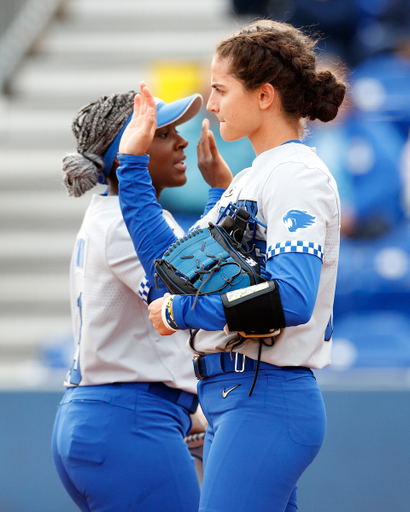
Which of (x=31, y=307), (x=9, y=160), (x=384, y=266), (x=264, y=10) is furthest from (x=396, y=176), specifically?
(x=9, y=160)

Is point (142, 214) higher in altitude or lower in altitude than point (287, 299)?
higher

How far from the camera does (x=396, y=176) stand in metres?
5.07

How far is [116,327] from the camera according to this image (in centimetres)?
190

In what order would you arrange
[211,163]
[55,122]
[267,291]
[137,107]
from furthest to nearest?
[55,122], [211,163], [137,107], [267,291]

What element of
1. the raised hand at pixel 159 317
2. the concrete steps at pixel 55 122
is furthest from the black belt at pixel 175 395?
the concrete steps at pixel 55 122

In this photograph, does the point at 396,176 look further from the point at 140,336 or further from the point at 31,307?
the point at 140,336

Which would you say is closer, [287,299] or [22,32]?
[287,299]

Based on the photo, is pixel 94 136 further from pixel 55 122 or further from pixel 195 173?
pixel 55 122

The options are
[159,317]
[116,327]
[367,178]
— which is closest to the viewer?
[159,317]

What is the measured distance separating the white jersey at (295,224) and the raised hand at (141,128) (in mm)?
266

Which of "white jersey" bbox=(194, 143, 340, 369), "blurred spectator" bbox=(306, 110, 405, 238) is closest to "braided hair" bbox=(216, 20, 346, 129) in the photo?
"white jersey" bbox=(194, 143, 340, 369)

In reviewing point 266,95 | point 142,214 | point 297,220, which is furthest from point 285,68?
point 142,214

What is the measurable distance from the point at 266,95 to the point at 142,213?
41 cm

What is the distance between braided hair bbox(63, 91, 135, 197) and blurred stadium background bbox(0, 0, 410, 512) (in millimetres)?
1248
